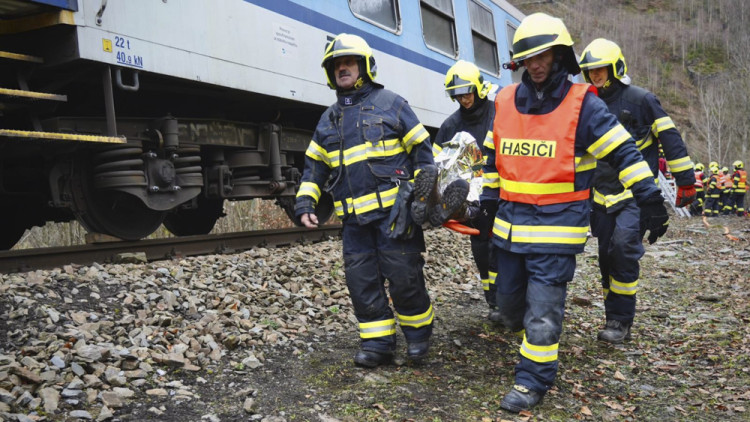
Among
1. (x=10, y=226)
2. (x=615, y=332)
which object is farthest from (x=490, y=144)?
(x=10, y=226)

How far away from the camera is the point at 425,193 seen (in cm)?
351

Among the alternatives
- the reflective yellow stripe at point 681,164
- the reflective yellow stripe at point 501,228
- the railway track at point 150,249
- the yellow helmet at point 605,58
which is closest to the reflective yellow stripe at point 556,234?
the reflective yellow stripe at point 501,228

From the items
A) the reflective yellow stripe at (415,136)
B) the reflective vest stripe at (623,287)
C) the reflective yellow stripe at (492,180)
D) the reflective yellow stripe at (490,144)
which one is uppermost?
the reflective yellow stripe at (415,136)

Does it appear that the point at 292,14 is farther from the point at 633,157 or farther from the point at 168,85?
the point at 633,157

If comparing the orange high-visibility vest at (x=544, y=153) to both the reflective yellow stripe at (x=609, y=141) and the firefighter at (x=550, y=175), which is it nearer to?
the firefighter at (x=550, y=175)

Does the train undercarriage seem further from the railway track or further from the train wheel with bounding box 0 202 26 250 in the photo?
the railway track

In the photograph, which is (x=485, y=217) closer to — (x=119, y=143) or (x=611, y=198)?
(x=611, y=198)

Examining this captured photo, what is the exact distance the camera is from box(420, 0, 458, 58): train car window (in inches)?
357

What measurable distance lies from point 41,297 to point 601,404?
11.2 ft

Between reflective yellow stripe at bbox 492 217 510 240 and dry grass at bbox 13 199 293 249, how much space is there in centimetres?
1055

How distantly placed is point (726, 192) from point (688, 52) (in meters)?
57.4

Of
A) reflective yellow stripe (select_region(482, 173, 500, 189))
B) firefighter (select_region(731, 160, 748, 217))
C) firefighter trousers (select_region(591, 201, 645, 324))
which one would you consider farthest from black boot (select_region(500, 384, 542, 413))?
firefighter (select_region(731, 160, 748, 217))

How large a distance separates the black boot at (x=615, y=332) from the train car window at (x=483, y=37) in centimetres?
694

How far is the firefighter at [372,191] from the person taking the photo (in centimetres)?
375
